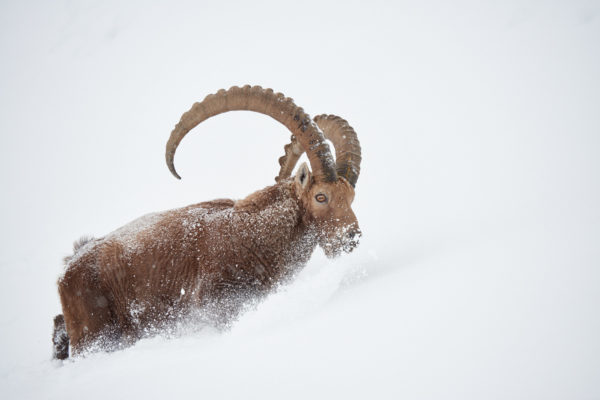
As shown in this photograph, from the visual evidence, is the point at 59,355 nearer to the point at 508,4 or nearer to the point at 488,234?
the point at 488,234

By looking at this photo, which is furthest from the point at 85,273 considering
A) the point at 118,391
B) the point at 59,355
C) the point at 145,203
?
the point at 145,203

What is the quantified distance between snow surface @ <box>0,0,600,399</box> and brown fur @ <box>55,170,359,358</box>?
15.0 inches

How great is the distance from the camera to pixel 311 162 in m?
4.78

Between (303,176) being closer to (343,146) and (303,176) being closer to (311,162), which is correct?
(311,162)

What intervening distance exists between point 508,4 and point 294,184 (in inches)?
1475

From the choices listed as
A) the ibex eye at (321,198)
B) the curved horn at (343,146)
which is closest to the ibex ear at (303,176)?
the ibex eye at (321,198)

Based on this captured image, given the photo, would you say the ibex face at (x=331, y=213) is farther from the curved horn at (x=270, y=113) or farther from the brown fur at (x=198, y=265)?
Result: the curved horn at (x=270, y=113)

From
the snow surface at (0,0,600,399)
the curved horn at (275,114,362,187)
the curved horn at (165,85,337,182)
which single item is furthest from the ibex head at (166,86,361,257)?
the snow surface at (0,0,600,399)

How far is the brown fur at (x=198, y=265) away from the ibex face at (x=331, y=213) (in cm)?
1

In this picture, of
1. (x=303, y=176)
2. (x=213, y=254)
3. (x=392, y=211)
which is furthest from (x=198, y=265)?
(x=392, y=211)

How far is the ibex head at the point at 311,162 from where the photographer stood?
15.1 feet

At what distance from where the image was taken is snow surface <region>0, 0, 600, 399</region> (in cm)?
249

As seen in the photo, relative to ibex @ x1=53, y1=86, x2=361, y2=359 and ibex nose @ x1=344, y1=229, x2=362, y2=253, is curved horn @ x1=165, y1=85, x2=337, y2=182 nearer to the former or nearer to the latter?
ibex @ x1=53, y1=86, x2=361, y2=359

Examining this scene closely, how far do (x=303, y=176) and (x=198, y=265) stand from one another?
6.38 feet
